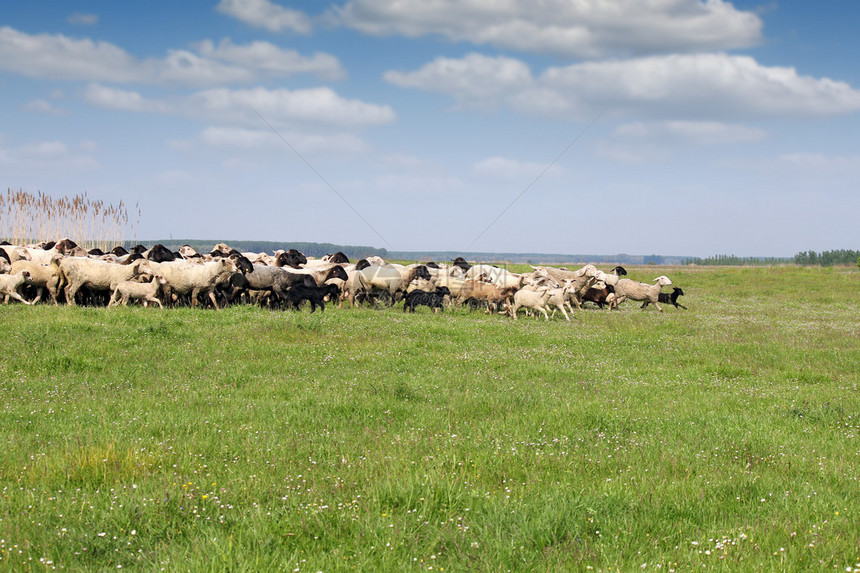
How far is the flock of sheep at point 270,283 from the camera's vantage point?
867 inches

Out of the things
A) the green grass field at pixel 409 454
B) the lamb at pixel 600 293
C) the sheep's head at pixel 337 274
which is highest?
the sheep's head at pixel 337 274

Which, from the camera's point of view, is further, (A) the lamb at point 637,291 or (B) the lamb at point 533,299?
(A) the lamb at point 637,291

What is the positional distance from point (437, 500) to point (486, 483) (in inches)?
32.1

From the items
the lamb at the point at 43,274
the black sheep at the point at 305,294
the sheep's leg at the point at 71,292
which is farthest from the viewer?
the black sheep at the point at 305,294

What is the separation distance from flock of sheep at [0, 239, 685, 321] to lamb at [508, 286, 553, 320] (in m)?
0.04

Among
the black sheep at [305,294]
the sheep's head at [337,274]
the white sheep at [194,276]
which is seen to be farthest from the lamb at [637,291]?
the white sheep at [194,276]

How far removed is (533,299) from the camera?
82.4 ft

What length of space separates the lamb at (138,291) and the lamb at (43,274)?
2.14 meters

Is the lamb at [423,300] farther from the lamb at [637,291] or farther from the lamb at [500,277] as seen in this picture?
the lamb at [637,291]

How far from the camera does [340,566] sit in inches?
180

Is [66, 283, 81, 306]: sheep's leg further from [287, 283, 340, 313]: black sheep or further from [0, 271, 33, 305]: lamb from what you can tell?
[287, 283, 340, 313]: black sheep

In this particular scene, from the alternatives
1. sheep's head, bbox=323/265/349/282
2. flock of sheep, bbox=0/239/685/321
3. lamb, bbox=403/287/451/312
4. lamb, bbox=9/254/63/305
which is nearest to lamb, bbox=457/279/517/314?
flock of sheep, bbox=0/239/685/321

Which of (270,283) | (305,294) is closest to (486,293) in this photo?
(305,294)

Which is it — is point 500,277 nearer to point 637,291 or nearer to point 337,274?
point 637,291
